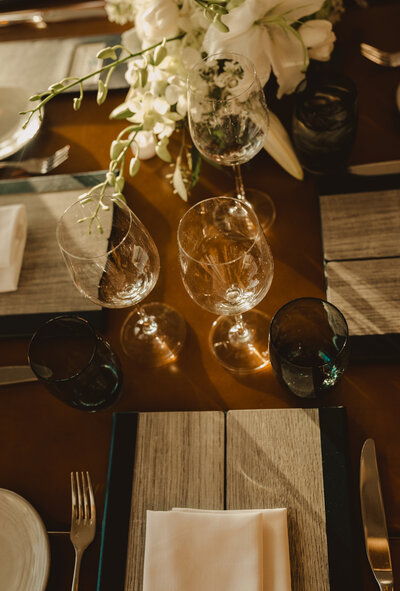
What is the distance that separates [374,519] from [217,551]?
21cm

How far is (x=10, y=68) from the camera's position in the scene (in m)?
1.43

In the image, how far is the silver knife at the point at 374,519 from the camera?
67 centimetres

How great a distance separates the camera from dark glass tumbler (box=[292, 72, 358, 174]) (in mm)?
946

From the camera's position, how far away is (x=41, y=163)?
1228mm

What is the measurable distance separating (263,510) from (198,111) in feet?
2.03

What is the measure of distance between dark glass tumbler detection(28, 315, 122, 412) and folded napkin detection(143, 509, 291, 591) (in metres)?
0.21

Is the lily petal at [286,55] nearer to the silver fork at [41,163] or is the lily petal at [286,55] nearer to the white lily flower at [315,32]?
the white lily flower at [315,32]

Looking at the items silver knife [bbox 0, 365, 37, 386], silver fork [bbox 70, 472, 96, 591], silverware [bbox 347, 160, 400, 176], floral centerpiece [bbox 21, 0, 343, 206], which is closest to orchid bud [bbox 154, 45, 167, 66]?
floral centerpiece [bbox 21, 0, 343, 206]

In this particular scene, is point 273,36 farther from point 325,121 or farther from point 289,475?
point 289,475

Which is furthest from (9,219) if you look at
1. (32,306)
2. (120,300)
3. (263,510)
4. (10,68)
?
(263,510)

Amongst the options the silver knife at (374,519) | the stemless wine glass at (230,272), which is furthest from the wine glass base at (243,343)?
the silver knife at (374,519)

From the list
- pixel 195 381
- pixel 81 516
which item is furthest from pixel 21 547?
pixel 195 381

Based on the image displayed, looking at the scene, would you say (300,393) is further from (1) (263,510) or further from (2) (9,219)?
(2) (9,219)

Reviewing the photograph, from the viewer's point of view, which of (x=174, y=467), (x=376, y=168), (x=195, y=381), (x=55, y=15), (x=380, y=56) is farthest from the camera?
(x=55, y=15)
